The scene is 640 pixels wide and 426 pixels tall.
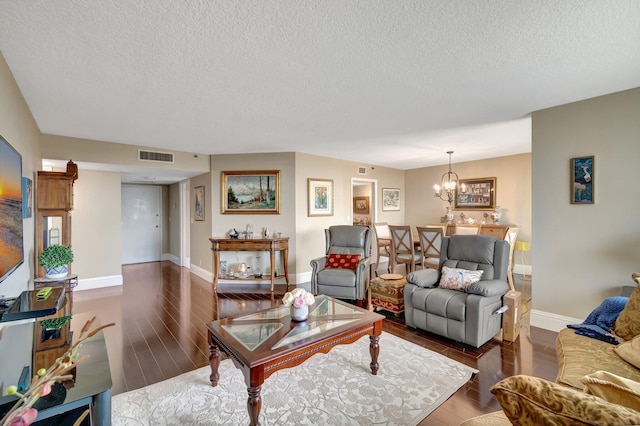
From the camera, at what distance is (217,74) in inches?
91.0

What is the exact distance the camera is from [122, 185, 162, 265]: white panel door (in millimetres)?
7379

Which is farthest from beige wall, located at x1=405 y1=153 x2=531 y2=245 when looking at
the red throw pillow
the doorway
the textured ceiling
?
the red throw pillow

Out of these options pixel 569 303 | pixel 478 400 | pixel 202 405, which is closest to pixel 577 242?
pixel 569 303

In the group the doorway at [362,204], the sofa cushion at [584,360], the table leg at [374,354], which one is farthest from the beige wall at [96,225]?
the sofa cushion at [584,360]

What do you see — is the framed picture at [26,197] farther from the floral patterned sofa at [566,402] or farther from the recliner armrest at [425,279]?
the recliner armrest at [425,279]

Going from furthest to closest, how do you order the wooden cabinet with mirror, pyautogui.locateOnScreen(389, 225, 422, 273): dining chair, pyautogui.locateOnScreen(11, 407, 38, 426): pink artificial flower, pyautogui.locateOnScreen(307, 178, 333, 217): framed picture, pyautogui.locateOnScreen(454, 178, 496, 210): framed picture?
1. pyautogui.locateOnScreen(454, 178, 496, 210): framed picture
2. pyautogui.locateOnScreen(307, 178, 333, 217): framed picture
3. pyautogui.locateOnScreen(389, 225, 422, 273): dining chair
4. the wooden cabinet with mirror
5. pyautogui.locateOnScreen(11, 407, 38, 426): pink artificial flower

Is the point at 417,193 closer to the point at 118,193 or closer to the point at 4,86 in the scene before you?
the point at 118,193

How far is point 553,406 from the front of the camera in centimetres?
74

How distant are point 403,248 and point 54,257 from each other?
484 cm

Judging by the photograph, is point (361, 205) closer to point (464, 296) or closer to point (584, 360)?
point (464, 296)

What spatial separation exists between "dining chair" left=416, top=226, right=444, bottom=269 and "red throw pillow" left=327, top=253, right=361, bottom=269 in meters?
1.39

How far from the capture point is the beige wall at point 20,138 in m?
2.05

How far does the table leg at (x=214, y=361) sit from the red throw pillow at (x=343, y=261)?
7.80 feet

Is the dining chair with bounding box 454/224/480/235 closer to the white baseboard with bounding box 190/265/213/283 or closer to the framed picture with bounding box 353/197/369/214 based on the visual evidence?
the framed picture with bounding box 353/197/369/214
